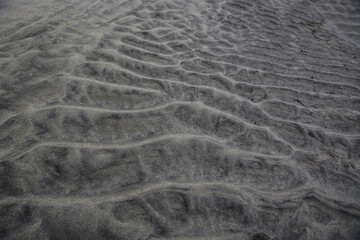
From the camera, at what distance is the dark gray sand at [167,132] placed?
130cm

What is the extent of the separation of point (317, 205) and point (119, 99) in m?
1.52

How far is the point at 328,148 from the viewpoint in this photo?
186cm

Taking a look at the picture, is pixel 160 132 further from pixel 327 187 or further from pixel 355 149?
pixel 355 149

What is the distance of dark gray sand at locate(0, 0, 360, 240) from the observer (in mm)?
1302

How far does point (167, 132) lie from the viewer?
5.72 feet

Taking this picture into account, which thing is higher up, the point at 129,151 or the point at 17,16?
the point at 17,16

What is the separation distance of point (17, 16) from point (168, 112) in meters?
2.33

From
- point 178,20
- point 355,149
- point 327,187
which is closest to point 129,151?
point 327,187

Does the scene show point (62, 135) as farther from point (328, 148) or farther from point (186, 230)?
point (328, 148)

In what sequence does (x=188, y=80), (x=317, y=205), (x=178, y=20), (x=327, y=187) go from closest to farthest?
1. (x=317, y=205)
2. (x=327, y=187)
3. (x=188, y=80)
4. (x=178, y=20)

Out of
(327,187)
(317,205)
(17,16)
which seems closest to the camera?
(317,205)

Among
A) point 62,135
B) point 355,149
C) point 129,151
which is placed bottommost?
point 355,149

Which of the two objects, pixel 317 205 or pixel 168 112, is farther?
pixel 168 112

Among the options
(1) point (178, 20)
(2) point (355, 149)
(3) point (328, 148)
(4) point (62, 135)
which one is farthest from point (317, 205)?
(1) point (178, 20)
